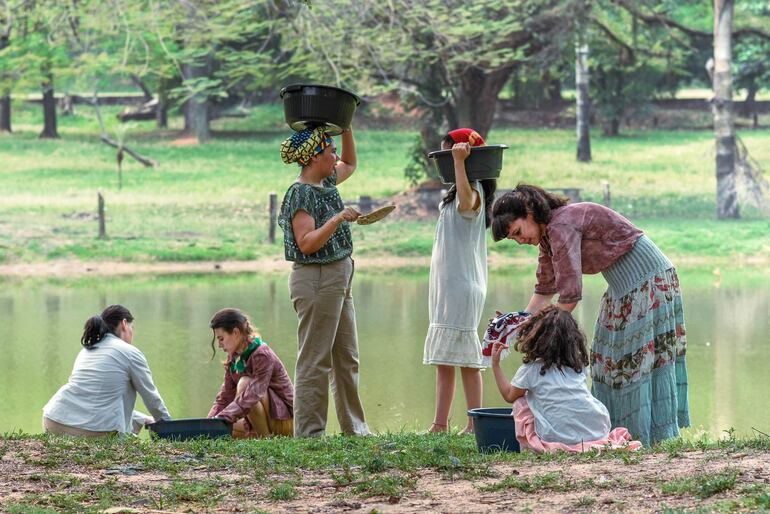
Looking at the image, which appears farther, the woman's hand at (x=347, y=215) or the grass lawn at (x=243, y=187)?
the grass lawn at (x=243, y=187)

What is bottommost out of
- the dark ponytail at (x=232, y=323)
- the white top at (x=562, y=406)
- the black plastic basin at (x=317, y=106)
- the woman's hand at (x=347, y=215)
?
the white top at (x=562, y=406)

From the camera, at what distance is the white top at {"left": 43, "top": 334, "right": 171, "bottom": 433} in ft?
21.9

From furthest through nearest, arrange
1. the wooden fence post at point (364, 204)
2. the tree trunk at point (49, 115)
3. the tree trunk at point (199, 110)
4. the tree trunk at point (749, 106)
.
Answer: the tree trunk at point (749, 106), the tree trunk at point (49, 115), the tree trunk at point (199, 110), the wooden fence post at point (364, 204)

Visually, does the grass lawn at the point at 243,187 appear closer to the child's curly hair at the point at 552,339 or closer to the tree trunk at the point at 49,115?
the tree trunk at the point at 49,115

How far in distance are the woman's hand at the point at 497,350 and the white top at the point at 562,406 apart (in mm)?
122

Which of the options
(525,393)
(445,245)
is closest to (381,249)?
Result: (445,245)

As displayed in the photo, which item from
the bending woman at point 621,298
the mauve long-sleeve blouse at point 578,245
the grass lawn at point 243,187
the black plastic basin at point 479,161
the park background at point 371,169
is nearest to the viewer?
the mauve long-sleeve blouse at point 578,245

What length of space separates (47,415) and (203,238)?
46.1ft

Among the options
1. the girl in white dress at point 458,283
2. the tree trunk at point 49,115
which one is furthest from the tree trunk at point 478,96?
the girl in white dress at point 458,283

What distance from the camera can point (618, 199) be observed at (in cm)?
2488

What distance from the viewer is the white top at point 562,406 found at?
5512 millimetres

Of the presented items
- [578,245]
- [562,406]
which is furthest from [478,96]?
[562,406]

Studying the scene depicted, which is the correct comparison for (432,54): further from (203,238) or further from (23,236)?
(23,236)

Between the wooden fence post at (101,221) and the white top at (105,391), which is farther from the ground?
the wooden fence post at (101,221)
